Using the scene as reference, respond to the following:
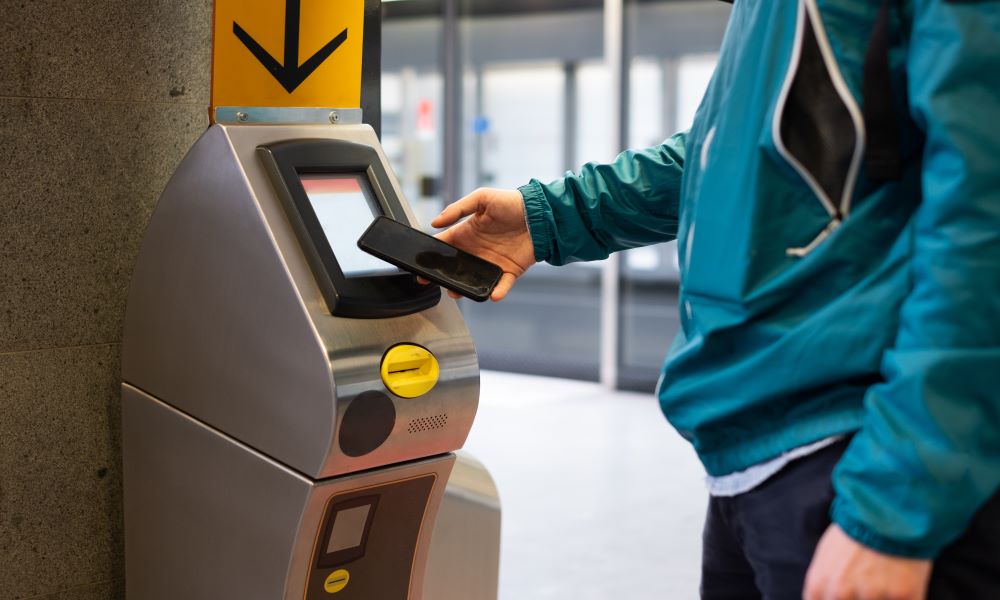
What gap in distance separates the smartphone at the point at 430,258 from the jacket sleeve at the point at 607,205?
3.3 inches

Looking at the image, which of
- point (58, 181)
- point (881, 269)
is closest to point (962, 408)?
point (881, 269)

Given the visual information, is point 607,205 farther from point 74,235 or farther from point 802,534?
point 74,235

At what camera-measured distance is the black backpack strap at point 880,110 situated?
2.69ft

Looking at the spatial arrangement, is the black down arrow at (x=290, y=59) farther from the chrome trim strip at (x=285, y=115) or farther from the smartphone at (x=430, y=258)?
the smartphone at (x=430, y=258)

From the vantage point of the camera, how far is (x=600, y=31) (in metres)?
6.34

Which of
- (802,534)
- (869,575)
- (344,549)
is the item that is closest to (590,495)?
(344,549)

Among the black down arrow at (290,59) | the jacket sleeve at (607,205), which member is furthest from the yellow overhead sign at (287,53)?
the jacket sleeve at (607,205)

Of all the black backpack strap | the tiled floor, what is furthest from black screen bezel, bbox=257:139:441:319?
the tiled floor

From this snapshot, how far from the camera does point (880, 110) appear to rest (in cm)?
82

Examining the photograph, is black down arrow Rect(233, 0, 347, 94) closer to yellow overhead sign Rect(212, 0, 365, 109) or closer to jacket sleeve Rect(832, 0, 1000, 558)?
yellow overhead sign Rect(212, 0, 365, 109)

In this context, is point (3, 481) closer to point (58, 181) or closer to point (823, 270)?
point (58, 181)

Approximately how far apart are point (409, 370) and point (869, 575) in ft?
2.27

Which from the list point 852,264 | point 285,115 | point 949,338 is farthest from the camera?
point 285,115

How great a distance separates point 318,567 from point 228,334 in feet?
1.06
